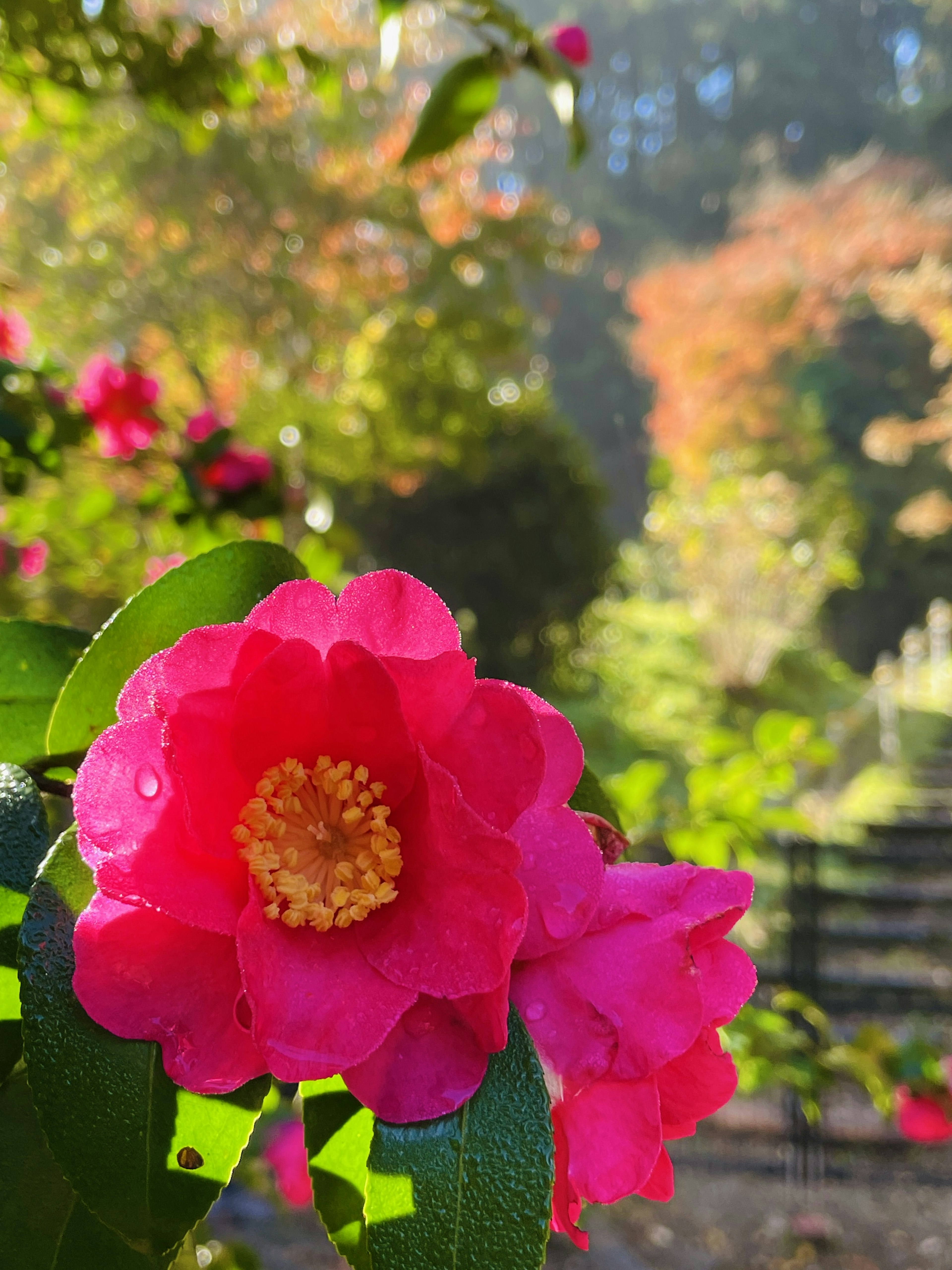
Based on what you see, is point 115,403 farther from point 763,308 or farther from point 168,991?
point 763,308

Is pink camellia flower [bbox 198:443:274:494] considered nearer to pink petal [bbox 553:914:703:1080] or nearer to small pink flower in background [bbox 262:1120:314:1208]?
pink petal [bbox 553:914:703:1080]

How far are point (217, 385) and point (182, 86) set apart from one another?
4.42 metres

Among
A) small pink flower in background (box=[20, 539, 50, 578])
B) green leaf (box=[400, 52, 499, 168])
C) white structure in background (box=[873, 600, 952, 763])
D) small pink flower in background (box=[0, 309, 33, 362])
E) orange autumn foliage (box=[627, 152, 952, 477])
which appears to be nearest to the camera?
green leaf (box=[400, 52, 499, 168])

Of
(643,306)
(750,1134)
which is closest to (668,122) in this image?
(643,306)

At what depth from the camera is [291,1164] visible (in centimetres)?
164

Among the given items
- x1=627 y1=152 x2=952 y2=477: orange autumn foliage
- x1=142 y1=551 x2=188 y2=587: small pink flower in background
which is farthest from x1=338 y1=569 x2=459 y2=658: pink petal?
x1=627 y1=152 x2=952 y2=477: orange autumn foliage

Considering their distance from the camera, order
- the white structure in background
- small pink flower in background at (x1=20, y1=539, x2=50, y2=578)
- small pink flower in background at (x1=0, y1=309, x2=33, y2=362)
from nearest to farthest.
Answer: small pink flower in background at (x1=0, y1=309, x2=33, y2=362)
small pink flower in background at (x1=20, y1=539, x2=50, y2=578)
the white structure in background

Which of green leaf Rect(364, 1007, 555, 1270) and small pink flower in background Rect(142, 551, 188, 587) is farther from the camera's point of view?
small pink flower in background Rect(142, 551, 188, 587)

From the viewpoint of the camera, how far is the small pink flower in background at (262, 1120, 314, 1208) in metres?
1.59

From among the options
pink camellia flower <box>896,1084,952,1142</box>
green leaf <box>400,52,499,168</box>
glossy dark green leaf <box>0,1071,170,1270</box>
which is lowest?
pink camellia flower <box>896,1084,952,1142</box>

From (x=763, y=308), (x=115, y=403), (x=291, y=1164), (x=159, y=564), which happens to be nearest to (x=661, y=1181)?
(x=159, y=564)

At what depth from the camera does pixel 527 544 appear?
4.82 m

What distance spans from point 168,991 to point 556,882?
9 cm

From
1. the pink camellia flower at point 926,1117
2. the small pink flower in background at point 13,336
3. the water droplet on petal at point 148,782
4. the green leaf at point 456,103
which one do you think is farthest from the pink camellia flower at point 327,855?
the pink camellia flower at point 926,1117
